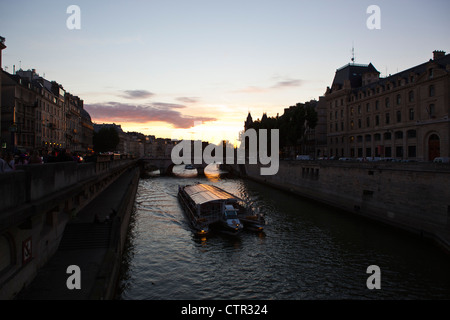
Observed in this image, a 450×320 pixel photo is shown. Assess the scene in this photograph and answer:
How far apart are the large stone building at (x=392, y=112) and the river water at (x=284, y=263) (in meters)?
24.5

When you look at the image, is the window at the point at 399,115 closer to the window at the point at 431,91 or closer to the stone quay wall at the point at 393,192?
the window at the point at 431,91

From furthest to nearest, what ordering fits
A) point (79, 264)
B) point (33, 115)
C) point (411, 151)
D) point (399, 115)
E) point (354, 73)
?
1. point (354, 73)
2. point (399, 115)
3. point (411, 151)
4. point (33, 115)
5. point (79, 264)

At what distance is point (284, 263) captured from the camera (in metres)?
23.9

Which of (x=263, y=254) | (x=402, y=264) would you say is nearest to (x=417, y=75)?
(x=402, y=264)

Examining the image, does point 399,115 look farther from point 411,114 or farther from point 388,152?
point 388,152

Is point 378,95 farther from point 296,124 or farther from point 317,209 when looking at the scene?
point 317,209

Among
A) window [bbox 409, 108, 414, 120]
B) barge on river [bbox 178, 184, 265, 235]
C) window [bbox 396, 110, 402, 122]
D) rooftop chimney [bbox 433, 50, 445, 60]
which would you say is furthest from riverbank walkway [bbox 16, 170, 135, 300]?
rooftop chimney [bbox 433, 50, 445, 60]

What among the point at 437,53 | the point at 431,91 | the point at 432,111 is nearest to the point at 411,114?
the point at 432,111

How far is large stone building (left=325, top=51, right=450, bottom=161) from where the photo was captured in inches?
1898

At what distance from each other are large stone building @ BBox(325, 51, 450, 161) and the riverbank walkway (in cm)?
4878

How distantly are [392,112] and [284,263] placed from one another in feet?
156

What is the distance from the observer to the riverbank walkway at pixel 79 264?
1441cm

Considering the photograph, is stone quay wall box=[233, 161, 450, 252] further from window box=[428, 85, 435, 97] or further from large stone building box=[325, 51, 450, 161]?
window box=[428, 85, 435, 97]
